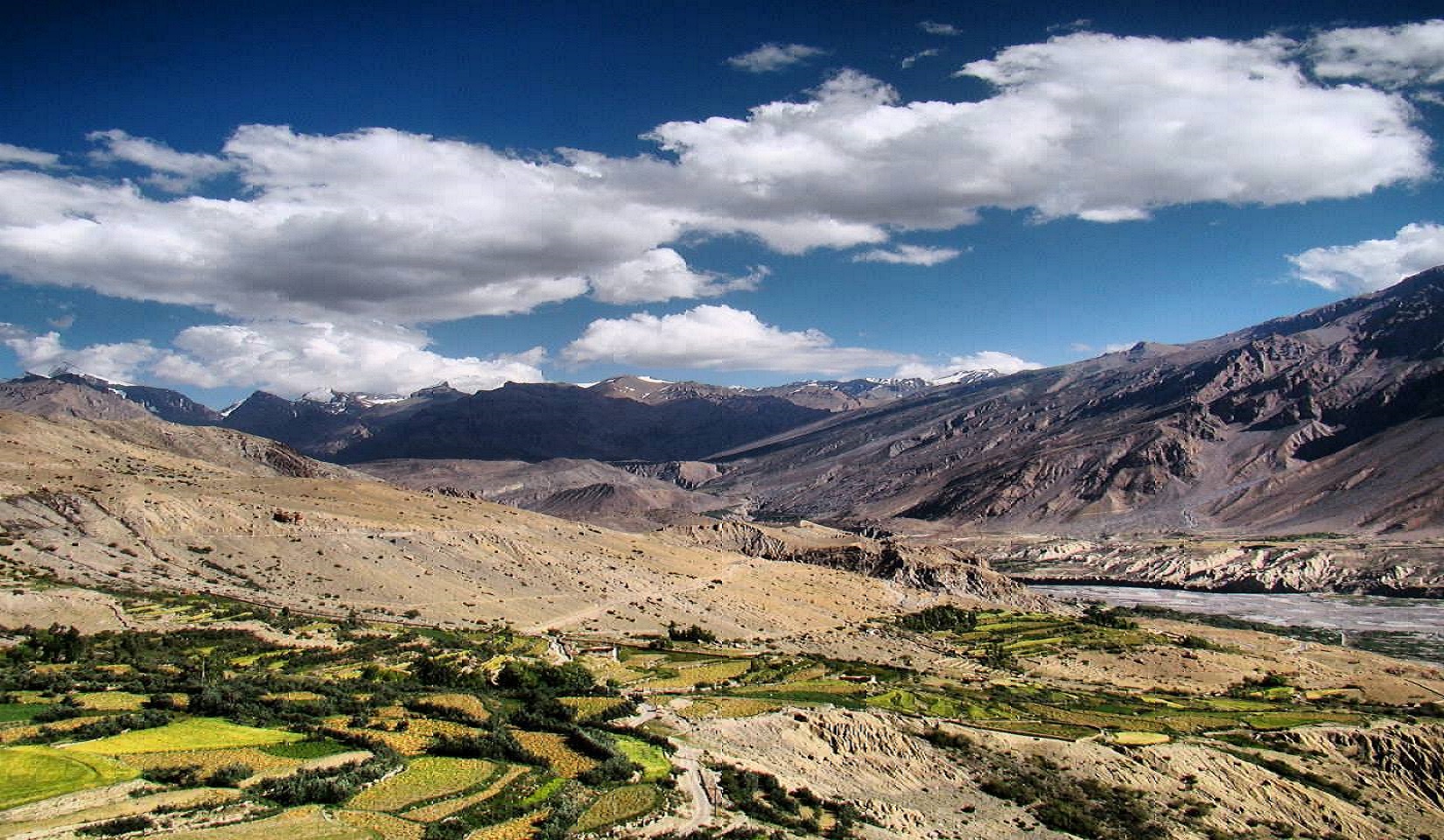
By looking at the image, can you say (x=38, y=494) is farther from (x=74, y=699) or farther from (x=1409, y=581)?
(x=1409, y=581)

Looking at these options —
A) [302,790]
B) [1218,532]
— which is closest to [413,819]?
[302,790]

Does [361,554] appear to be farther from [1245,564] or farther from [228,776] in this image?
[1245,564]

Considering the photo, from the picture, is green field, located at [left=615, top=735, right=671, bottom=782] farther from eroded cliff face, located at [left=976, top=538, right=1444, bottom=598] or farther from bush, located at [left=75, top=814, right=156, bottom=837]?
eroded cliff face, located at [left=976, top=538, right=1444, bottom=598]

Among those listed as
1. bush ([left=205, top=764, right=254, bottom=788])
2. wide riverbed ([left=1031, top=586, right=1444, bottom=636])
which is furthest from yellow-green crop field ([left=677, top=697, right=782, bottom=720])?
wide riverbed ([left=1031, top=586, right=1444, bottom=636])

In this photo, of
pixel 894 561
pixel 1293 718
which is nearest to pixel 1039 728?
pixel 1293 718

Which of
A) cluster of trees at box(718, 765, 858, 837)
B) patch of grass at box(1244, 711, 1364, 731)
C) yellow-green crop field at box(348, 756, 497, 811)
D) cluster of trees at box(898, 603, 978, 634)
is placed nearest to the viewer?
yellow-green crop field at box(348, 756, 497, 811)

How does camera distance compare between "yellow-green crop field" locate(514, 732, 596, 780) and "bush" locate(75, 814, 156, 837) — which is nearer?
"bush" locate(75, 814, 156, 837)
